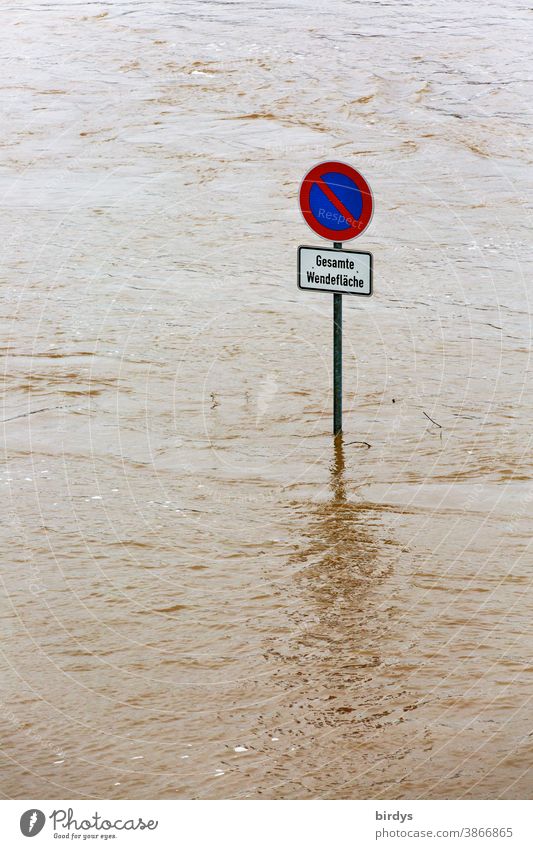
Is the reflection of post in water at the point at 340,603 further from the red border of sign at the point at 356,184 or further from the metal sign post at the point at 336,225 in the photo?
the red border of sign at the point at 356,184

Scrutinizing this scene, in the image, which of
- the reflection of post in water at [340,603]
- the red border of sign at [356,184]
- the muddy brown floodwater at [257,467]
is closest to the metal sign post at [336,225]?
the red border of sign at [356,184]

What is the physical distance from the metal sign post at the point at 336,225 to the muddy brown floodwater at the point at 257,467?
976 millimetres

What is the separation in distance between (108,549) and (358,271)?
7.62ft

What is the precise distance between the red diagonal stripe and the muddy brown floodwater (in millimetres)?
1314

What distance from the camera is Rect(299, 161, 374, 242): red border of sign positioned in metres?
6.70

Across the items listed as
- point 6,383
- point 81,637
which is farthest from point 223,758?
point 6,383

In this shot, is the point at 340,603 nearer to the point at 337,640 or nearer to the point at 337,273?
the point at 337,640

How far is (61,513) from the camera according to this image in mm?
6148

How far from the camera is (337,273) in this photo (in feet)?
22.8

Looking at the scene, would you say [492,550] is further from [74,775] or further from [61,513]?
[74,775]

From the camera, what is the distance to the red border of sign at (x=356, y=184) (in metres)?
6.70

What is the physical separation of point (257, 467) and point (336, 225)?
146 centimetres
